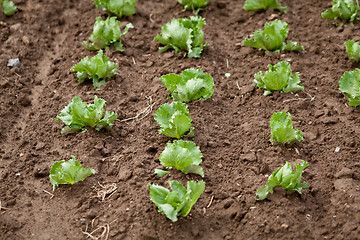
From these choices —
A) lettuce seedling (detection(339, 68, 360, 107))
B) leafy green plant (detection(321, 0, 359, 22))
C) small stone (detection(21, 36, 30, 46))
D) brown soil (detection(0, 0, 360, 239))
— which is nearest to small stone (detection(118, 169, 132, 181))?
brown soil (detection(0, 0, 360, 239))

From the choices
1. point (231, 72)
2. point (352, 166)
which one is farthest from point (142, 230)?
point (231, 72)

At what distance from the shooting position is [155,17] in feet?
18.8

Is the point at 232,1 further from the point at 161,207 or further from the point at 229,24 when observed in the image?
the point at 161,207

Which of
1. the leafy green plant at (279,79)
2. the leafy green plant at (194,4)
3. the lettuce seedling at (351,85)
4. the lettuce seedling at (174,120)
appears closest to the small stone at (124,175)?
the lettuce seedling at (174,120)

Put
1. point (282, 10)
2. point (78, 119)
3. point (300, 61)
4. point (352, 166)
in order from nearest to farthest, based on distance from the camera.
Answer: point (352, 166) < point (78, 119) < point (300, 61) < point (282, 10)

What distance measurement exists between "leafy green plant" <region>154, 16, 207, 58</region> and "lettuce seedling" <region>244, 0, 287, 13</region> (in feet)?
3.10

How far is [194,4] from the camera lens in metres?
5.66

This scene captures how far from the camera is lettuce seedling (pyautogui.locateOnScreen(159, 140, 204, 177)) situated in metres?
3.57

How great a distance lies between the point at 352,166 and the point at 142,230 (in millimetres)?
1683

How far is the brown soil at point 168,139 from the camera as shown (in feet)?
11.2

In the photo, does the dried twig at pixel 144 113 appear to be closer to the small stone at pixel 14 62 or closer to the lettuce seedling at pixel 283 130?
the lettuce seedling at pixel 283 130

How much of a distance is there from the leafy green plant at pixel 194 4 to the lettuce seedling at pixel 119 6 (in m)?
0.60

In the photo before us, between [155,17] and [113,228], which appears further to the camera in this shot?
[155,17]

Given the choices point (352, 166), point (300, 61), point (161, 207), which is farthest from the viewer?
point (300, 61)
